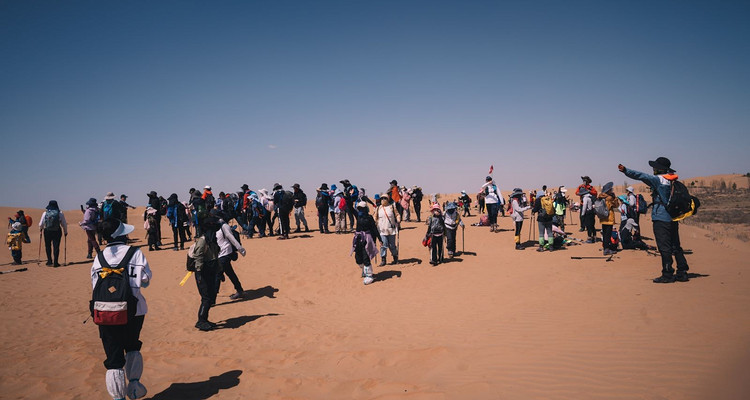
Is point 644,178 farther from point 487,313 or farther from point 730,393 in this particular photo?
point 730,393

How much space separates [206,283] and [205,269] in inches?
10.7

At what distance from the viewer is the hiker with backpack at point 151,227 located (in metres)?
15.6

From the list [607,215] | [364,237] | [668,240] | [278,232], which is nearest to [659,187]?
[668,240]

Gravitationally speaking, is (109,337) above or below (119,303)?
below

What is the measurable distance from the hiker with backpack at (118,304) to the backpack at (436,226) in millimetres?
8346

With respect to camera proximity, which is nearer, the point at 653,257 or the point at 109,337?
the point at 109,337

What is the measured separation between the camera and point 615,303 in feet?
22.0

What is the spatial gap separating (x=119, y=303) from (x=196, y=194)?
11.1m

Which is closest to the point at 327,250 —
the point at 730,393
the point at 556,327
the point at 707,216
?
the point at 556,327

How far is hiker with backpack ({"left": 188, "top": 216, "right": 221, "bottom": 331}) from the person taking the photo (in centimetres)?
697

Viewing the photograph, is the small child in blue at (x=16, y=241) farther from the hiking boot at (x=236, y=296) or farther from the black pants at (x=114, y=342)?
the black pants at (x=114, y=342)

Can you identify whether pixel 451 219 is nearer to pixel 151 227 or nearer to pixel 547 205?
pixel 547 205

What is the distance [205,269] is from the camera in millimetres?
7004

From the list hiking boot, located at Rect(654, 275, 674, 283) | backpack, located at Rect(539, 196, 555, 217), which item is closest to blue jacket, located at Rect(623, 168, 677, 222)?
hiking boot, located at Rect(654, 275, 674, 283)
